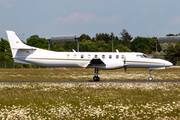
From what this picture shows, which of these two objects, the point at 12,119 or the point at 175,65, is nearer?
the point at 12,119

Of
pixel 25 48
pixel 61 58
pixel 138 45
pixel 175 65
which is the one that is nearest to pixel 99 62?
pixel 61 58

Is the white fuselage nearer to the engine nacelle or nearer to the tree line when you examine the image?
the engine nacelle

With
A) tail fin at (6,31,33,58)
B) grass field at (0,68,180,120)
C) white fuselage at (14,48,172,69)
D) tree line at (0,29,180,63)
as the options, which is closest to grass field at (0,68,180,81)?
white fuselage at (14,48,172,69)

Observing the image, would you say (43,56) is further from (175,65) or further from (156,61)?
(175,65)

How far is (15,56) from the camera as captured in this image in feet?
93.0

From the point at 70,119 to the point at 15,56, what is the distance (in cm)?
2211

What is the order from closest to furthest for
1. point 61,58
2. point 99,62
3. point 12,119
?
point 12,119 → point 99,62 → point 61,58

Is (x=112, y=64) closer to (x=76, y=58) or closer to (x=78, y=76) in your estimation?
(x=76, y=58)

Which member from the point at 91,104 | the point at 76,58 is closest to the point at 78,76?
the point at 76,58

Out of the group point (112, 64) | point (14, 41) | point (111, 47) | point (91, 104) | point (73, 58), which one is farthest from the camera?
point (111, 47)

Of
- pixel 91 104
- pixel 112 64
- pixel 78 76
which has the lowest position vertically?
→ pixel 78 76

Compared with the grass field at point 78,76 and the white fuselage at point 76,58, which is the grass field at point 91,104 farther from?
the grass field at point 78,76

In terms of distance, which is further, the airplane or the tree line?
the tree line

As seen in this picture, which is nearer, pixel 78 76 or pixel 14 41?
pixel 14 41
